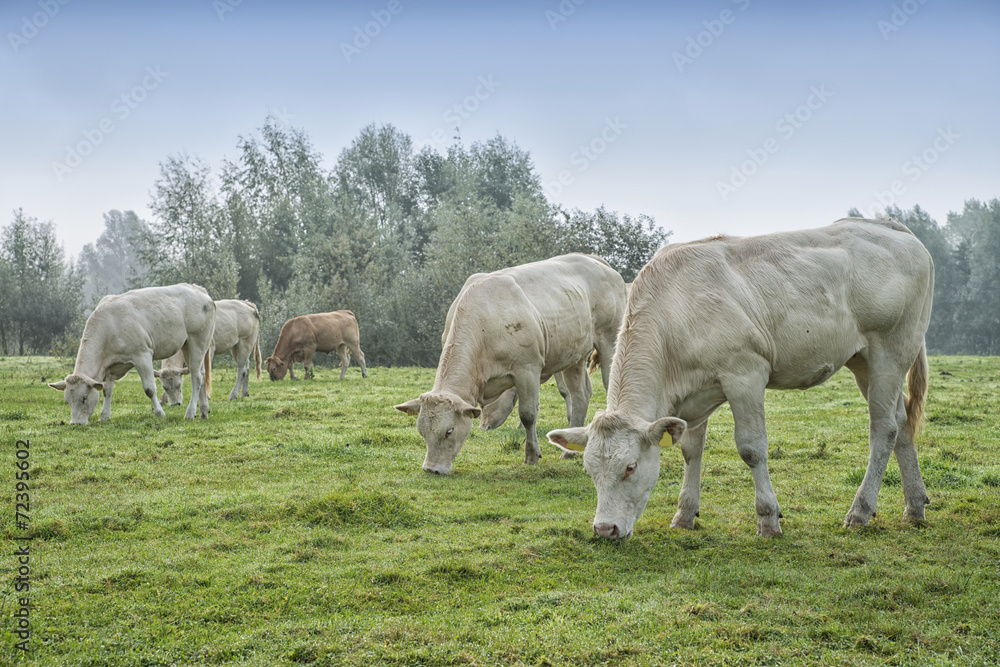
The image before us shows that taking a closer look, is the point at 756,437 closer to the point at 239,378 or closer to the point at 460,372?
the point at 460,372

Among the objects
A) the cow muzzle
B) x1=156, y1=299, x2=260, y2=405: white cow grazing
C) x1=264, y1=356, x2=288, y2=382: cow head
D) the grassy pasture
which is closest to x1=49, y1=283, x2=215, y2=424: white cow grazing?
the grassy pasture

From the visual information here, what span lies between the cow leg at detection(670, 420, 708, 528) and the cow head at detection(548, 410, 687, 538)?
0.87 m

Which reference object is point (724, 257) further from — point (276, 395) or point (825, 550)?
point (276, 395)

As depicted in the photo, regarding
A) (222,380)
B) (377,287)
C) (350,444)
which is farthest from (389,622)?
(377,287)

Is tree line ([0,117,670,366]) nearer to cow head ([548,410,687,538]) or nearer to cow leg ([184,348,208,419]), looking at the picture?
cow leg ([184,348,208,419])

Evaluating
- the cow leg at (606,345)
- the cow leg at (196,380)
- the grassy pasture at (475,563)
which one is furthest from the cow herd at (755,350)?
the cow leg at (196,380)

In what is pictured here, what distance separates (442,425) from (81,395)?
764cm

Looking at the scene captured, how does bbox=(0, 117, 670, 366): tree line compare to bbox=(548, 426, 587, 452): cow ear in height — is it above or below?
above

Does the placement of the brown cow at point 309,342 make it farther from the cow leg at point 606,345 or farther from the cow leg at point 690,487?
the cow leg at point 690,487

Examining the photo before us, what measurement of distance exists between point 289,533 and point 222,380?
18.9 m

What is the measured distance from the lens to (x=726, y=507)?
7723 millimetres

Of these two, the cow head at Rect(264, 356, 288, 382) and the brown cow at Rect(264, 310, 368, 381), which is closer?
the cow head at Rect(264, 356, 288, 382)

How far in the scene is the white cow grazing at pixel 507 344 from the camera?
9.32 m

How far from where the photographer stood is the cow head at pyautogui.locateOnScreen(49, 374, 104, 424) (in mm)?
13164
